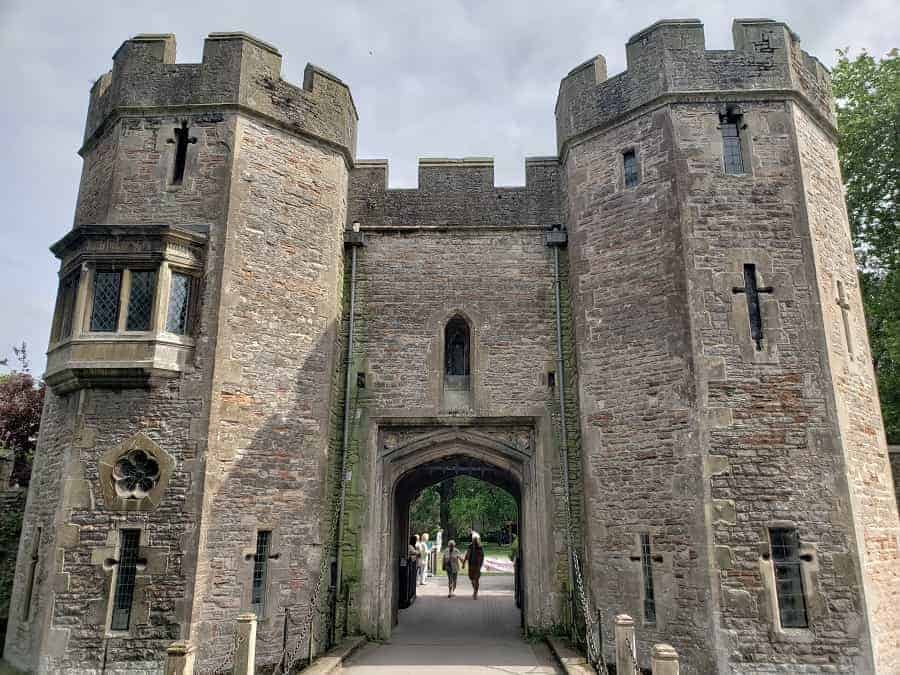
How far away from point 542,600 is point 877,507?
484 cm

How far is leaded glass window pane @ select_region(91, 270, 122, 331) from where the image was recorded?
934cm

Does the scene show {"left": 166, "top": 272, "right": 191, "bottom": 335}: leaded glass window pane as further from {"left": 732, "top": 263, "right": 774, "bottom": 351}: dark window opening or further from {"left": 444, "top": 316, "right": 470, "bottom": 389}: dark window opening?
{"left": 732, "top": 263, "right": 774, "bottom": 351}: dark window opening

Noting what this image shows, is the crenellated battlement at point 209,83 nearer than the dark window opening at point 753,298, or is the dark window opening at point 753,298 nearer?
the dark window opening at point 753,298

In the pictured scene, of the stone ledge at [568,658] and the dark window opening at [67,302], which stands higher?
the dark window opening at [67,302]

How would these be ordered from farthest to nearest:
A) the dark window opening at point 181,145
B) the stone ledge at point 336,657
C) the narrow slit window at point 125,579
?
the dark window opening at point 181,145 < the narrow slit window at point 125,579 < the stone ledge at point 336,657

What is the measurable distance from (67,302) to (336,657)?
6387 mm

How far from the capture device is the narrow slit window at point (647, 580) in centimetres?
880

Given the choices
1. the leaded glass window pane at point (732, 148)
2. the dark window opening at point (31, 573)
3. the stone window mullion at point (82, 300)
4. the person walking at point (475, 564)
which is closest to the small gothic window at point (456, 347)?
the leaded glass window pane at point (732, 148)

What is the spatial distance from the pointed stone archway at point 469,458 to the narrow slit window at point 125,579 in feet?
11.0

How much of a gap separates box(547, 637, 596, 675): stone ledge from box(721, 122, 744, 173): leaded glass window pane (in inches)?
286

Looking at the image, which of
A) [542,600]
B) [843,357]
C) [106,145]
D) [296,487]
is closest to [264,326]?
[296,487]

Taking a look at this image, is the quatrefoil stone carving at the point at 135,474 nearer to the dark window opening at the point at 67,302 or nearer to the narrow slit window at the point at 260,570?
the narrow slit window at the point at 260,570

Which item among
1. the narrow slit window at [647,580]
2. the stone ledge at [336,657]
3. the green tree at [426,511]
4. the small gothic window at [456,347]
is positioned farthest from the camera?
the green tree at [426,511]

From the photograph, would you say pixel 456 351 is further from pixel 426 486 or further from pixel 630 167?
pixel 426 486
